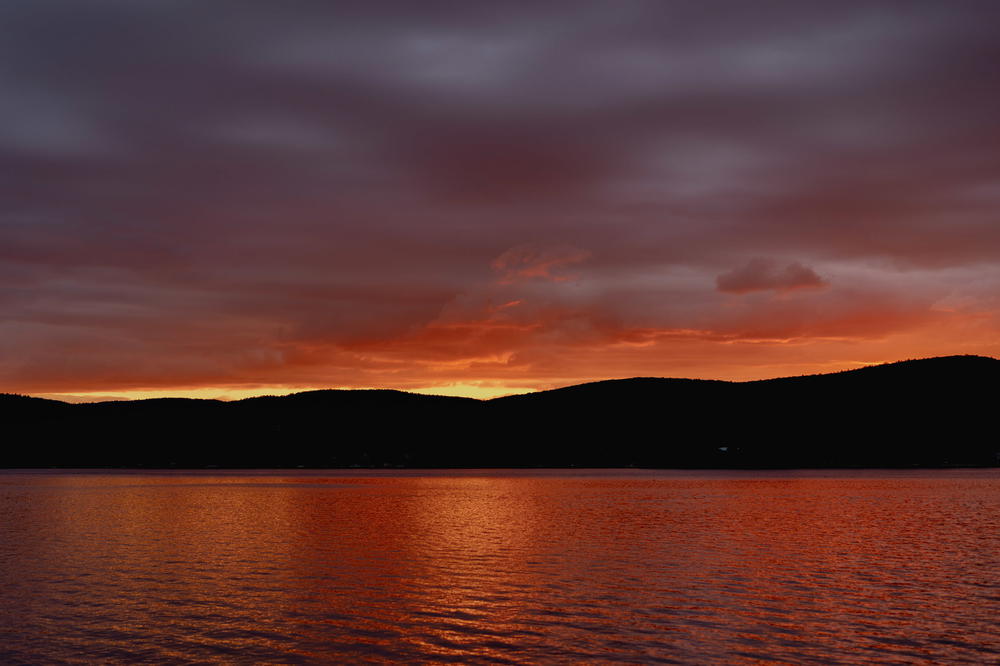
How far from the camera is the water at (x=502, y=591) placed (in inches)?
1358

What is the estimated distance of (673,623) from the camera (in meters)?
38.6

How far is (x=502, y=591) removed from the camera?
4791 cm

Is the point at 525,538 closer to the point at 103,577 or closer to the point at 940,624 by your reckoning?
the point at 103,577

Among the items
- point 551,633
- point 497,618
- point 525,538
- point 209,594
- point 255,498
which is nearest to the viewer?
point 551,633

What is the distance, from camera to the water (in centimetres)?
3450

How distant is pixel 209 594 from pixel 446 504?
296 feet

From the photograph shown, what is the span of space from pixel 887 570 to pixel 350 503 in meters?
95.3

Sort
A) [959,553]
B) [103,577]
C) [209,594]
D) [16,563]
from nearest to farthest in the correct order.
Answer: [209,594] → [103,577] → [16,563] → [959,553]

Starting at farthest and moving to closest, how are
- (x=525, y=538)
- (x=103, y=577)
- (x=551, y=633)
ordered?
(x=525, y=538) < (x=103, y=577) < (x=551, y=633)

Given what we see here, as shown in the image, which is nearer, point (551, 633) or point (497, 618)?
point (551, 633)

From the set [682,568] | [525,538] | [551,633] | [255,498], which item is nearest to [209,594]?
[551,633]

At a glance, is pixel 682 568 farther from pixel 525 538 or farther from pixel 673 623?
pixel 525 538

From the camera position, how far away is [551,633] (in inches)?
1454

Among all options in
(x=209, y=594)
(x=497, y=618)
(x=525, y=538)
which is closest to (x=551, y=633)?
(x=497, y=618)
